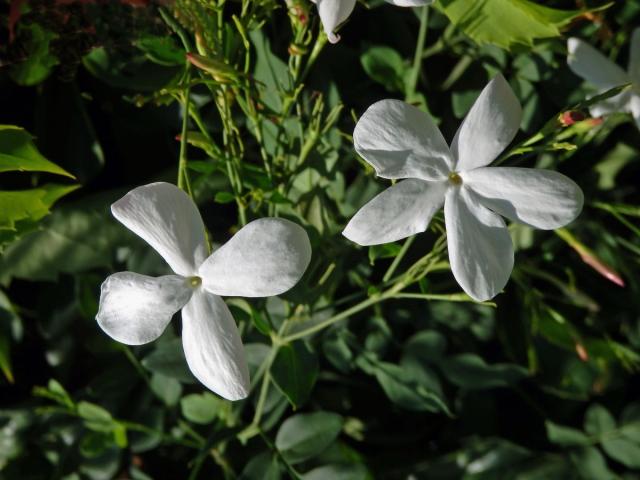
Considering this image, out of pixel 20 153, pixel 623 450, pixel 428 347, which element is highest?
pixel 20 153

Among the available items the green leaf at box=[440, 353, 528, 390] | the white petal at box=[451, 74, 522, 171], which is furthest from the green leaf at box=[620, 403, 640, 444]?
the white petal at box=[451, 74, 522, 171]

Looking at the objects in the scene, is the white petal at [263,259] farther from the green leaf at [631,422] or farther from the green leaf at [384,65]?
the green leaf at [631,422]

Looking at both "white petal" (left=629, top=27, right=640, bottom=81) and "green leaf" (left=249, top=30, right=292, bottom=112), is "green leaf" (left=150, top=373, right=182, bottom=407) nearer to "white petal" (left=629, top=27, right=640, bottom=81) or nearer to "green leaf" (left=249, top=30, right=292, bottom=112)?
"green leaf" (left=249, top=30, right=292, bottom=112)

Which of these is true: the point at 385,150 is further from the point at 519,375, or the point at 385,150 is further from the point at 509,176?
the point at 519,375

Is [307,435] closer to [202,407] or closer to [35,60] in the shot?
[202,407]

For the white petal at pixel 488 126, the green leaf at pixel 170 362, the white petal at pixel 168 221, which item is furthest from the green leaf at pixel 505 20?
the green leaf at pixel 170 362

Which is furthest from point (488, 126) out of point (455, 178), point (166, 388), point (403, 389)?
point (166, 388)

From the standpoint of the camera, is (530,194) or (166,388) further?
(166,388)
